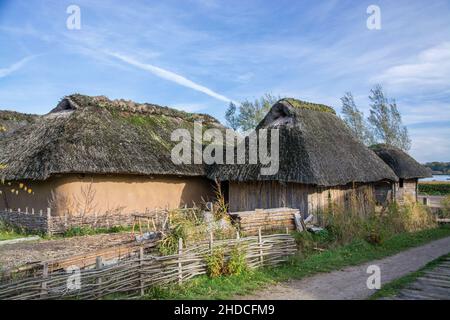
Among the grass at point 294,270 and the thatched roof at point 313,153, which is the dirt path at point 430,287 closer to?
the grass at point 294,270

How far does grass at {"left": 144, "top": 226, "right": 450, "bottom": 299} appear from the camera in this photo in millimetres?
7012

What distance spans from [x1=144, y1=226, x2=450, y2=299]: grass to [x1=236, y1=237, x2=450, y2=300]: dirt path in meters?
0.27

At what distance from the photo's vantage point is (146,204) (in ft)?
49.8

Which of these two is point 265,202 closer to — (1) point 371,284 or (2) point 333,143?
(2) point 333,143

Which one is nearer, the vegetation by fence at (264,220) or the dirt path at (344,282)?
the dirt path at (344,282)

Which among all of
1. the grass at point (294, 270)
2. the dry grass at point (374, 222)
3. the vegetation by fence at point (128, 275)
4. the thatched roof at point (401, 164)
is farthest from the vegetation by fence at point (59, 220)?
the thatched roof at point (401, 164)

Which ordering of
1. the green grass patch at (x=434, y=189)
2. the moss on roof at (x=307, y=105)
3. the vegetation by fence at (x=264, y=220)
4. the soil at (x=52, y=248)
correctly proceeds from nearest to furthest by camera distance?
the soil at (x=52, y=248) < the vegetation by fence at (x=264, y=220) < the moss on roof at (x=307, y=105) < the green grass patch at (x=434, y=189)

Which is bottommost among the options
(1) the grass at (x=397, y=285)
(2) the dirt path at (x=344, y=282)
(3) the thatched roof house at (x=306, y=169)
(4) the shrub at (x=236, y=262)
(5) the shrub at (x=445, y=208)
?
(2) the dirt path at (x=344, y=282)

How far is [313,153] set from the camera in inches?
548

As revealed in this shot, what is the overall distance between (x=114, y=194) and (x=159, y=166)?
1890 millimetres

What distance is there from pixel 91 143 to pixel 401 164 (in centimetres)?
1702

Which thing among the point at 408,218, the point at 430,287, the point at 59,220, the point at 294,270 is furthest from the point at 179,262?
the point at 408,218

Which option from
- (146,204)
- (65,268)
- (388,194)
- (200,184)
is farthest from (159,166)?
(388,194)

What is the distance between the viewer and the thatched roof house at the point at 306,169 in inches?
535
